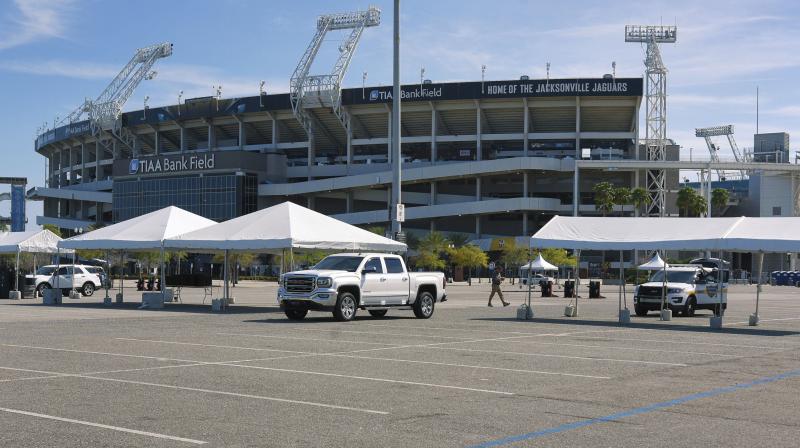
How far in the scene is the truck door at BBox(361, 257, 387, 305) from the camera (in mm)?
27156

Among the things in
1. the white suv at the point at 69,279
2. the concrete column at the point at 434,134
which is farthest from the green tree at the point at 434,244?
the white suv at the point at 69,279

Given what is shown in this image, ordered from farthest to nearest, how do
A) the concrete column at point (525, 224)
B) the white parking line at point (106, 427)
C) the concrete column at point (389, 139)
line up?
the concrete column at point (389, 139), the concrete column at point (525, 224), the white parking line at point (106, 427)

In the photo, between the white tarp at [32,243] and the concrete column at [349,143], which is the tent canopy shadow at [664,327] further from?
the concrete column at [349,143]

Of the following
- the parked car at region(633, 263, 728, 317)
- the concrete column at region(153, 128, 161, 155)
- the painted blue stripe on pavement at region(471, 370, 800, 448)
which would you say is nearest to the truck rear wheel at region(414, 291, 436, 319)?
the parked car at region(633, 263, 728, 317)

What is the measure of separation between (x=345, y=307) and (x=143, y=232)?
443 inches

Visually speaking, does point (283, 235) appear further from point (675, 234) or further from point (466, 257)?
point (466, 257)

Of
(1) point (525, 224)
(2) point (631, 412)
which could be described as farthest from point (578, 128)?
(2) point (631, 412)

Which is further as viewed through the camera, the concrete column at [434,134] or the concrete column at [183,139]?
the concrete column at [183,139]

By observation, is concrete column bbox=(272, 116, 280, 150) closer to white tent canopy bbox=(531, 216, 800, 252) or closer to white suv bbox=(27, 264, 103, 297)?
white suv bbox=(27, 264, 103, 297)

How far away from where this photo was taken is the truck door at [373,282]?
27156 mm

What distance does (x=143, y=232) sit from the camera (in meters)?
34.7

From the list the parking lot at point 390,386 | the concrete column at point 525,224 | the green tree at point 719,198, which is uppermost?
the green tree at point 719,198

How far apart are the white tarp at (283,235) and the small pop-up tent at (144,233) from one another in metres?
0.74

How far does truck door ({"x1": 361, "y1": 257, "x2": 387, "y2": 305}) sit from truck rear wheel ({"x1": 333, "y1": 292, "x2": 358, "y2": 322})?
37cm
